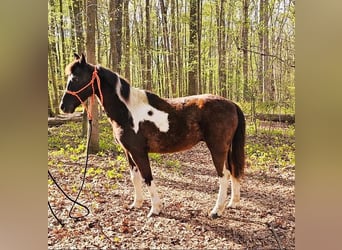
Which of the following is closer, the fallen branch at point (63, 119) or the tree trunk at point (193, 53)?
the fallen branch at point (63, 119)

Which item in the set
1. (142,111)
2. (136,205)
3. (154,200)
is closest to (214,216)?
(154,200)

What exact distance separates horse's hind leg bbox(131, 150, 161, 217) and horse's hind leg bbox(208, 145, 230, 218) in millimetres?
343

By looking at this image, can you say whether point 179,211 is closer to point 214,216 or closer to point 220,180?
point 214,216

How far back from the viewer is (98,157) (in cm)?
204

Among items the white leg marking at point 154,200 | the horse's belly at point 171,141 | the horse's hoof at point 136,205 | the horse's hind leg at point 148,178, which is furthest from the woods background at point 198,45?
the horse's hoof at point 136,205

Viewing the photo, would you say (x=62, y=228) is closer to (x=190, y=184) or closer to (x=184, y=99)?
(x=190, y=184)

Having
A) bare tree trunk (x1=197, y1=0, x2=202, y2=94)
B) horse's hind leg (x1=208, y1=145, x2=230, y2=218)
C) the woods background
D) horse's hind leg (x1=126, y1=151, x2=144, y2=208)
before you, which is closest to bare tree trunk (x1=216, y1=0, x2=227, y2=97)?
the woods background

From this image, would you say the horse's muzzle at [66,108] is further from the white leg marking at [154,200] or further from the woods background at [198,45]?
the white leg marking at [154,200]

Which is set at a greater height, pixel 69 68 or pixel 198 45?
pixel 198 45

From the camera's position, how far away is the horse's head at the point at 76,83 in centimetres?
191

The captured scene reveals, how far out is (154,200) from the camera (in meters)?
2.00

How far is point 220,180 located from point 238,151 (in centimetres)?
21
